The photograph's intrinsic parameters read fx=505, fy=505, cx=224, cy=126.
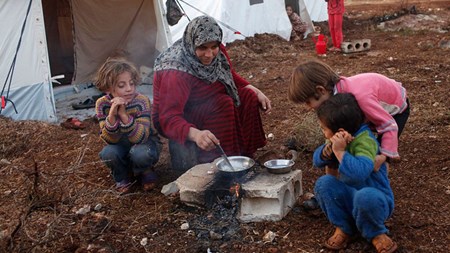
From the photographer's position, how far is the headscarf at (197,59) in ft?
12.1

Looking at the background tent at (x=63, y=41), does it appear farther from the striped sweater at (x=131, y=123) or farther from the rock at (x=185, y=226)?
the rock at (x=185, y=226)

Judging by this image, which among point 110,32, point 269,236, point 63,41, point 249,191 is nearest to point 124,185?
point 249,191

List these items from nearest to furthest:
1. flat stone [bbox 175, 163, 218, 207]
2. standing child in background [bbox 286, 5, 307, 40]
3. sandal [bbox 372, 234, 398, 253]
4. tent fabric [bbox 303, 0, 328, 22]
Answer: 1. sandal [bbox 372, 234, 398, 253]
2. flat stone [bbox 175, 163, 218, 207]
3. standing child in background [bbox 286, 5, 307, 40]
4. tent fabric [bbox 303, 0, 328, 22]

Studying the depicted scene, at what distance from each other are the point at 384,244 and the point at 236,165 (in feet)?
4.06

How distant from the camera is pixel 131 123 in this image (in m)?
3.73

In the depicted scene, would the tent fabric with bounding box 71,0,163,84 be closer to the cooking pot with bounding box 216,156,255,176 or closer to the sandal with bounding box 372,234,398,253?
the cooking pot with bounding box 216,156,255,176

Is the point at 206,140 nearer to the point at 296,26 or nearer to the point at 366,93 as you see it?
the point at 366,93

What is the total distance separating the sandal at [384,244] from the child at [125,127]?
1.80m

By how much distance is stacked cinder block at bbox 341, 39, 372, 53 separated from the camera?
955 cm

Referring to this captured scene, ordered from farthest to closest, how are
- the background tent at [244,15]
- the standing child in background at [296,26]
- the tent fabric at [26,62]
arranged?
the standing child in background at [296,26], the background tent at [244,15], the tent fabric at [26,62]

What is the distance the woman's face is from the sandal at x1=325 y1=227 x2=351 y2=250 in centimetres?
164

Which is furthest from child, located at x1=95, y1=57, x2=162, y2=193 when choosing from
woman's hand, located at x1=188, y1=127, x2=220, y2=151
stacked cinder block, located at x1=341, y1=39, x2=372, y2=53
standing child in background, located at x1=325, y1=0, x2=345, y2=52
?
standing child in background, located at x1=325, y1=0, x2=345, y2=52

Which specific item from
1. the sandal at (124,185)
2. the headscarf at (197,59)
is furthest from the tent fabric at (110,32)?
the sandal at (124,185)

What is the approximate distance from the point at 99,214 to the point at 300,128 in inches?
75.8
